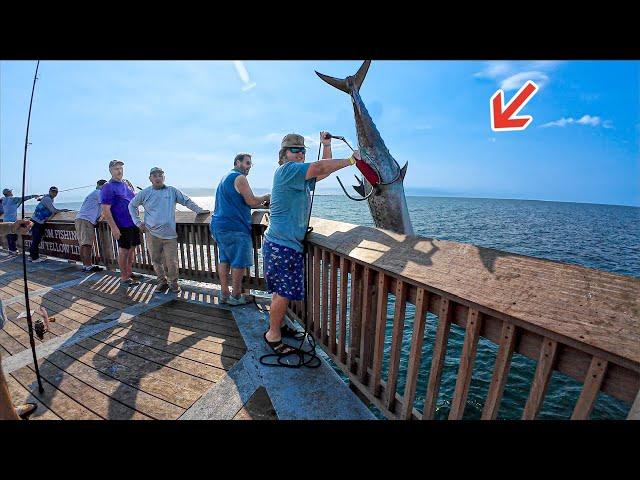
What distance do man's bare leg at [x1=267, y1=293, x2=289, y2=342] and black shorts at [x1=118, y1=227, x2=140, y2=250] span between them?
331cm

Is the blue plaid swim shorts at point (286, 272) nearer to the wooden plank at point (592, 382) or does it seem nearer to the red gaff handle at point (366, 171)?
the red gaff handle at point (366, 171)

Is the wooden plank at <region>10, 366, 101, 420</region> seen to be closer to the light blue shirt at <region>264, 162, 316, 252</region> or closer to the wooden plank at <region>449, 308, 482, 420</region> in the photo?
the light blue shirt at <region>264, 162, 316, 252</region>

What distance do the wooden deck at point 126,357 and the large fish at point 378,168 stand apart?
13.1 feet

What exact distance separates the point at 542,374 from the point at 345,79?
771 centimetres

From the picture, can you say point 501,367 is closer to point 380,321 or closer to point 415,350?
point 415,350

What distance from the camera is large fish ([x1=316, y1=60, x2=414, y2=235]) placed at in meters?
6.32

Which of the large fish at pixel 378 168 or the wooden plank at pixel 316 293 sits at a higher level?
the large fish at pixel 378 168

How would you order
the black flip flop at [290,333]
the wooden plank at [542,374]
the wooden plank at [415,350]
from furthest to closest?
the black flip flop at [290,333] → the wooden plank at [415,350] → the wooden plank at [542,374]

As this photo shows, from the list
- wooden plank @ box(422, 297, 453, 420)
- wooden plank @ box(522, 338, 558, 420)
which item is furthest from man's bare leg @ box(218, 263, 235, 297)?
wooden plank @ box(522, 338, 558, 420)

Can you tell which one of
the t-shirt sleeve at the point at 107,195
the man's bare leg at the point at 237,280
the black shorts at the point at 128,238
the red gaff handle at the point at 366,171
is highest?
the red gaff handle at the point at 366,171

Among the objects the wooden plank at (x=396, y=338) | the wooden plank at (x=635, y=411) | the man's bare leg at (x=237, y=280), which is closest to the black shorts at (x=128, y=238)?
the man's bare leg at (x=237, y=280)

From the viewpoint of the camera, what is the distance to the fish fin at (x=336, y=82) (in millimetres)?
7320
